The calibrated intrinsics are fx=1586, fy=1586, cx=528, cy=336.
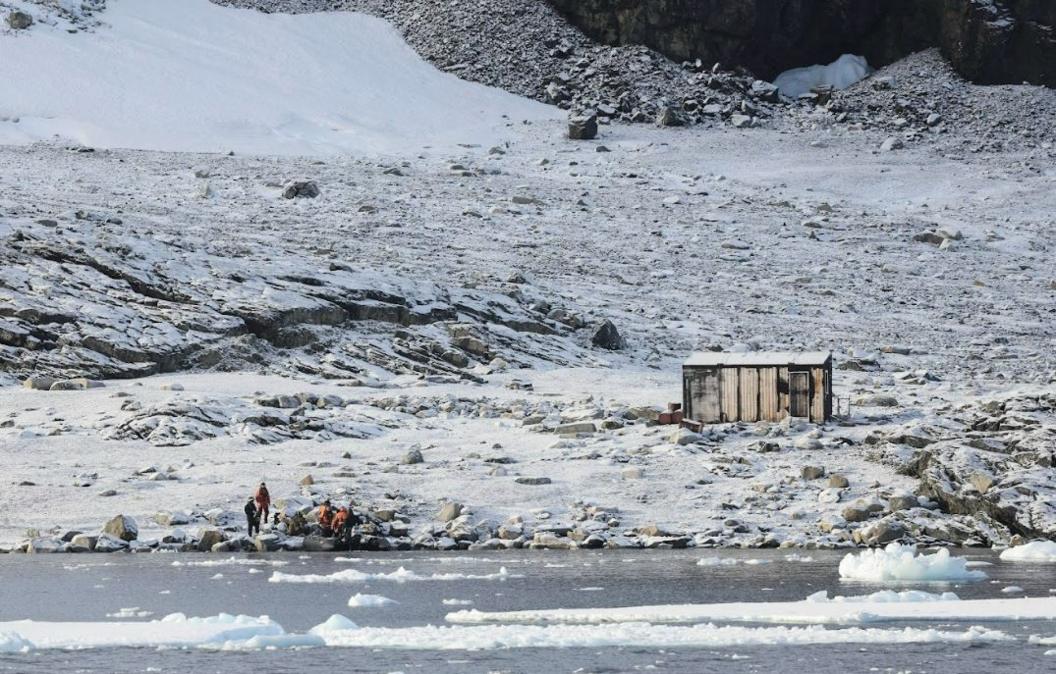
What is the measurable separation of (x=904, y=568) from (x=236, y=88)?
6143 centimetres

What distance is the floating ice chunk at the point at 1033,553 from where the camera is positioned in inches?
1005

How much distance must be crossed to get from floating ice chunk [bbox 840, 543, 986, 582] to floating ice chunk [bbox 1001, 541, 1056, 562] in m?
2.55

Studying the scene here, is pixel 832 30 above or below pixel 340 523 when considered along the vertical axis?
above

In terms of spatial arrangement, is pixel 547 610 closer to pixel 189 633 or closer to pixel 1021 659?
pixel 189 633

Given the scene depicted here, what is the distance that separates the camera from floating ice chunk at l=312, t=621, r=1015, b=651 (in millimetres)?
17922

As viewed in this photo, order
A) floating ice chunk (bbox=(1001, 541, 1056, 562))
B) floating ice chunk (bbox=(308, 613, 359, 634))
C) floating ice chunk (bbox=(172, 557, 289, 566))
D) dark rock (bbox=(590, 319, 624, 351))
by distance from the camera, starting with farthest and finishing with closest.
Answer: dark rock (bbox=(590, 319, 624, 351)), floating ice chunk (bbox=(1001, 541, 1056, 562)), floating ice chunk (bbox=(172, 557, 289, 566)), floating ice chunk (bbox=(308, 613, 359, 634))

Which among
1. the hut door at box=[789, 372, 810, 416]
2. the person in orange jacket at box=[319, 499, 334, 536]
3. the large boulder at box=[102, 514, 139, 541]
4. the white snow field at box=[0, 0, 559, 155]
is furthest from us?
the white snow field at box=[0, 0, 559, 155]

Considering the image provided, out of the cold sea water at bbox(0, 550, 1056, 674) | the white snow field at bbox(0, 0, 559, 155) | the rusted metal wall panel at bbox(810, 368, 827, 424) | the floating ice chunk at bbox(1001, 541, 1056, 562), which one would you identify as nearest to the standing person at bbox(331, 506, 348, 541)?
the cold sea water at bbox(0, 550, 1056, 674)

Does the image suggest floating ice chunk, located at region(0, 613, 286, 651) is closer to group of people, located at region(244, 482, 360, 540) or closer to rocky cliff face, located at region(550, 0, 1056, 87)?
group of people, located at region(244, 482, 360, 540)

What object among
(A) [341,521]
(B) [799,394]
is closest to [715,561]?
(A) [341,521]

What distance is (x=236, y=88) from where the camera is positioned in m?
79.1

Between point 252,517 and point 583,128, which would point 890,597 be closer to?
point 252,517

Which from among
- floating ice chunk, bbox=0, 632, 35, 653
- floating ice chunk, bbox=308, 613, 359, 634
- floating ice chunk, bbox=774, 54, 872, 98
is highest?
floating ice chunk, bbox=774, 54, 872, 98

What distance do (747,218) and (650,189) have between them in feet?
18.2
